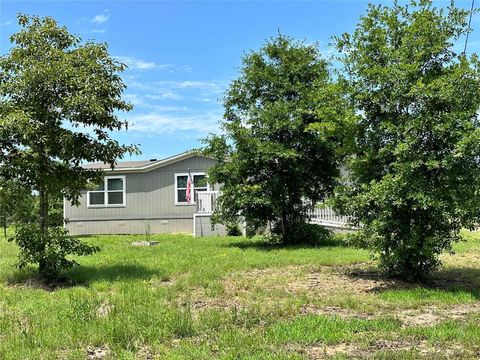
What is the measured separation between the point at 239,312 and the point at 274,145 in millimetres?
8345

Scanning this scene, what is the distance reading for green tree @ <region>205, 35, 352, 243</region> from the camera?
1441 cm

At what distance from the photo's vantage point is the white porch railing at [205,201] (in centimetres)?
2236

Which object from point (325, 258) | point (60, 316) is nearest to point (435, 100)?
point (325, 258)

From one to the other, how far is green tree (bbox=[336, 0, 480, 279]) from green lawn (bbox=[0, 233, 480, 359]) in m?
0.91

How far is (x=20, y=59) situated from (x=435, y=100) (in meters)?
6.88

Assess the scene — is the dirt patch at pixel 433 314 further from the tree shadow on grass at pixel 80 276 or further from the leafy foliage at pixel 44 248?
the leafy foliage at pixel 44 248

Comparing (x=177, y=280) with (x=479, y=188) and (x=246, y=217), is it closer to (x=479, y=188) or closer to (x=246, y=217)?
(x=479, y=188)

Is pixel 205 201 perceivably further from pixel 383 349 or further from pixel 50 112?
pixel 383 349

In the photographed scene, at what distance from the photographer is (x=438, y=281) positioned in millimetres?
8789

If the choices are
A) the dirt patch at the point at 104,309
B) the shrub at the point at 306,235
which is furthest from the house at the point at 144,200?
the dirt patch at the point at 104,309

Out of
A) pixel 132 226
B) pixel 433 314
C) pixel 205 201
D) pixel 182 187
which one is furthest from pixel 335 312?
pixel 132 226

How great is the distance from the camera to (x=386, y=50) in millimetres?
8180

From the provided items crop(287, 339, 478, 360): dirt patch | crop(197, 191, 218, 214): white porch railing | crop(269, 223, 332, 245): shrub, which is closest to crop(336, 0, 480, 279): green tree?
crop(287, 339, 478, 360): dirt patch

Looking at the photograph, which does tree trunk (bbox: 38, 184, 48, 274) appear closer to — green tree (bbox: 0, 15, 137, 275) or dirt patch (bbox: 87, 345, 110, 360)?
green tree (bbox: 0, 15, 137, 275)
